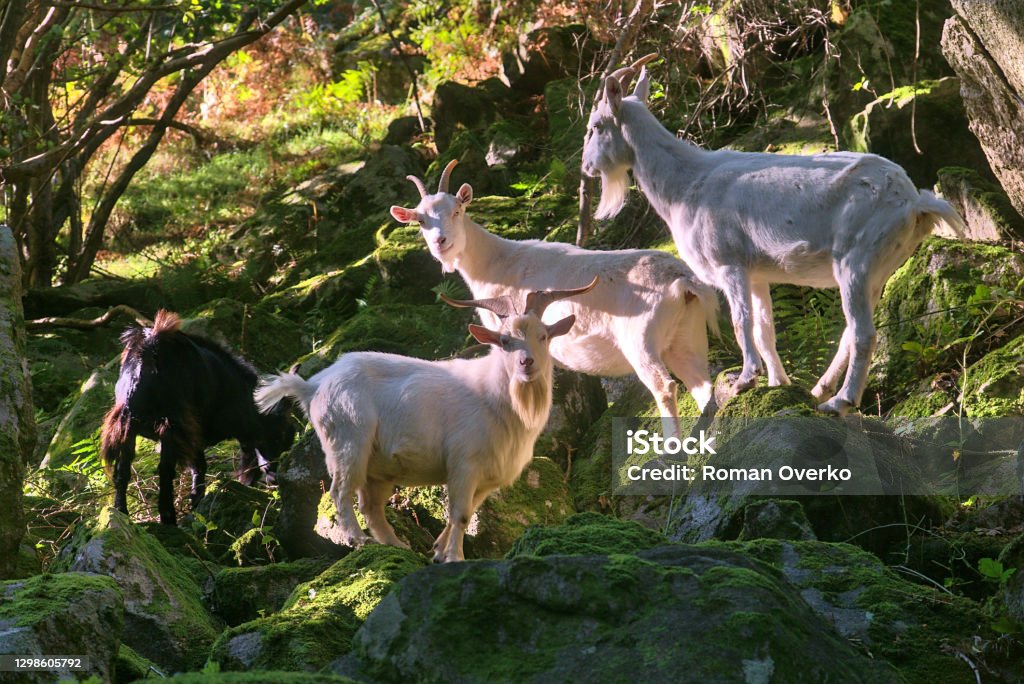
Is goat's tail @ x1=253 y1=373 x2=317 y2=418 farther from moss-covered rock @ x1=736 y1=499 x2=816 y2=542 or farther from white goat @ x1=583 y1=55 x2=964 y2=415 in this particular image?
moss-covered rock @ x1=736 y1=499 x2=816 y2=542

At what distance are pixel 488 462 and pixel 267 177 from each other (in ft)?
48.0

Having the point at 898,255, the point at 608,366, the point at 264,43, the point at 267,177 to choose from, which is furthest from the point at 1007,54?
the point at 264,43

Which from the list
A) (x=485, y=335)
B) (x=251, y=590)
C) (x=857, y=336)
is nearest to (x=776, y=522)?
(x=857, y=336)

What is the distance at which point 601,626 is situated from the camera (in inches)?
165

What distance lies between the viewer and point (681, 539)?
6453 millimetres

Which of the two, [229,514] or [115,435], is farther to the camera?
[229,514]

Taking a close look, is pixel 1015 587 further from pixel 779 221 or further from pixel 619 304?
pixel 619 304

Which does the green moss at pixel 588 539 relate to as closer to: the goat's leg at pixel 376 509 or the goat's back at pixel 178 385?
the goat's leg at pixel 376 509

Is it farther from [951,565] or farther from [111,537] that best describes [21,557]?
[951,565]

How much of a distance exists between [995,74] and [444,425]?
14.9 ft

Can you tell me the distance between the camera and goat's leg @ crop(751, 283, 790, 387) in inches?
306

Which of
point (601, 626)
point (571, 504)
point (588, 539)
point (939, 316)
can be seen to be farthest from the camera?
point (939, 316)

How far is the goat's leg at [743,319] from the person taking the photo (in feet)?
25.4

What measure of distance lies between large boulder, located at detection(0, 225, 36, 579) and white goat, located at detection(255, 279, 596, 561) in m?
1.74
